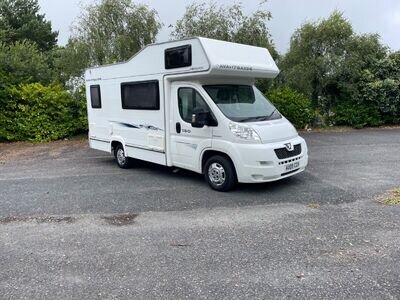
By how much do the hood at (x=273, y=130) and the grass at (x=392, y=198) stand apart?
1.75m

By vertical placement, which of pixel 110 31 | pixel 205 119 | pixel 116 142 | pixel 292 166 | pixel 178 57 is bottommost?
pixel 292 166

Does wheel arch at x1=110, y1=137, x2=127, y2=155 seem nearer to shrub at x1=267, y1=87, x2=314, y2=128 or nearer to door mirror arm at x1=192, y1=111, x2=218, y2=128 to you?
door mirror arm at x1=192, y1=111, x2=218, y2=128

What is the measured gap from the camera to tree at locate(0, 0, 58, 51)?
1042 inches

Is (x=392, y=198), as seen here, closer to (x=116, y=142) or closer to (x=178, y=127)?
(x=178, y=127)

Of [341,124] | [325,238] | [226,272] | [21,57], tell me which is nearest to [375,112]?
[341,124]

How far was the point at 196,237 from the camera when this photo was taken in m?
4.22

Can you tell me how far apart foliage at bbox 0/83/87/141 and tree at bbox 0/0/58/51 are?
49.4 feet

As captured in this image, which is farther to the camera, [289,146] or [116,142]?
[116,142]

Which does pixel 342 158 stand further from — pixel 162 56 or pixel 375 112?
pixel 375 112

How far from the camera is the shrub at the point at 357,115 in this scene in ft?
47.8

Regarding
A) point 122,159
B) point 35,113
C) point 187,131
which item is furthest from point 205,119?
point 35,113

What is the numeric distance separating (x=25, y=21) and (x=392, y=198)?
29570 mm

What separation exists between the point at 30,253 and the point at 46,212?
143cm

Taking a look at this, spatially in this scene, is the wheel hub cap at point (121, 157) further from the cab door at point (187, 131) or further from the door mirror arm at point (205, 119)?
the door mirror arm at point (205, 119)
